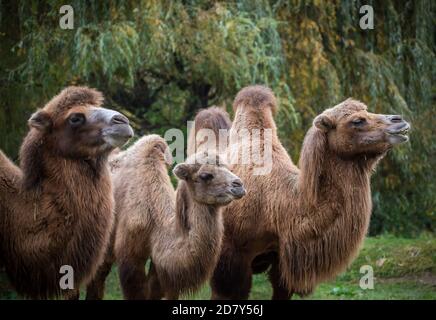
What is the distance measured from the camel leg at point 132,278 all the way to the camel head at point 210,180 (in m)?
0.85

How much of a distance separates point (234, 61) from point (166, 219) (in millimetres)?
4104

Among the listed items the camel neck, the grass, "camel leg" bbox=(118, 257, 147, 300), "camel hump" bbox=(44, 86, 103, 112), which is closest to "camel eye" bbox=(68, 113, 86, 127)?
"camel hump" bbox=(44, 86, 103, 112)

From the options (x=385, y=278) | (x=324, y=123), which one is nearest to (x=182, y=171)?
(x=324, y=123)

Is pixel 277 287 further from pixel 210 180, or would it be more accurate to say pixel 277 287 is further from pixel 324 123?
pixel 324 123

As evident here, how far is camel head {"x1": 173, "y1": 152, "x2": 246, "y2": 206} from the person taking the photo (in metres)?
6.58

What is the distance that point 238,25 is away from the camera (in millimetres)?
10828

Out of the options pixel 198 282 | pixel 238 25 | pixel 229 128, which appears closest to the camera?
pixel 198 282

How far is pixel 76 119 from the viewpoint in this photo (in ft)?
19.8

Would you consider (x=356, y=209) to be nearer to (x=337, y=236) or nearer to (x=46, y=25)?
(x=337, y=236)

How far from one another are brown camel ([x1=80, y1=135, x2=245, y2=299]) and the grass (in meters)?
2.04

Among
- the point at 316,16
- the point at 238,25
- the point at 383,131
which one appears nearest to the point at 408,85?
the point at 316,16

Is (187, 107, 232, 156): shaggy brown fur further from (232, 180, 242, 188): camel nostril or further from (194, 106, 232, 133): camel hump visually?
(232, 180, 242, 188): camel nostril

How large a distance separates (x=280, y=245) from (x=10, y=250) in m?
2.33

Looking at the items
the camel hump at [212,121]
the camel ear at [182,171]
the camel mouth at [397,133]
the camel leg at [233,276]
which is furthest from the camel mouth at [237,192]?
the camel hump at [212,121]
